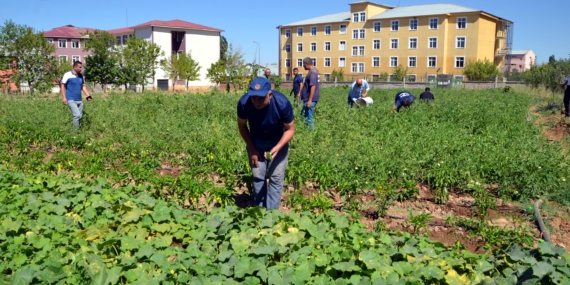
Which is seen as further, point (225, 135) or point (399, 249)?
point (225, 135)

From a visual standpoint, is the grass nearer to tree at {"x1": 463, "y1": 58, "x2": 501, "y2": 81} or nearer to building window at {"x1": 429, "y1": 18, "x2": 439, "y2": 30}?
tree at {"x1": 463, "y1": 58, "x2": 501, "y2": 81}

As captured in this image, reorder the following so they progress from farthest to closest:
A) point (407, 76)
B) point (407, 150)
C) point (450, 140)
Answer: point (407, 76) < point (450, 140) < point (407, 150)

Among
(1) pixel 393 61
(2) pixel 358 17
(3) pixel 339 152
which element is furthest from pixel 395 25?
(3) pixel 339 152

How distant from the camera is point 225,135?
922cm

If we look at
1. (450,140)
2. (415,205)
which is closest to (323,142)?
(450,140)

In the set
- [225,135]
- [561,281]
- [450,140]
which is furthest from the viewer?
[225,135]

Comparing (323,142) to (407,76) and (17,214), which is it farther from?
(407,76)

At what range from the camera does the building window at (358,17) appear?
200 ft

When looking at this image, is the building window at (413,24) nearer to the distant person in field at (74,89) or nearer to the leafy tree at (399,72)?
the leafy tree at (399,72)

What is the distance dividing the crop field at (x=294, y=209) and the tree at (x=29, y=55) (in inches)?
911

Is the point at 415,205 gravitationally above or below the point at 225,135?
below

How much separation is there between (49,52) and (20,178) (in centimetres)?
2927

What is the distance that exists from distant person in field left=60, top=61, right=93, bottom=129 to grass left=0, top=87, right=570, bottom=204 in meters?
0.39

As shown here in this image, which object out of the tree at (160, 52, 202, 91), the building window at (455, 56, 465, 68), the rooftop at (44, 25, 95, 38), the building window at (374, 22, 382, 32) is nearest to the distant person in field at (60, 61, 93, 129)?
the tree at (160, 52, 202, 91)
